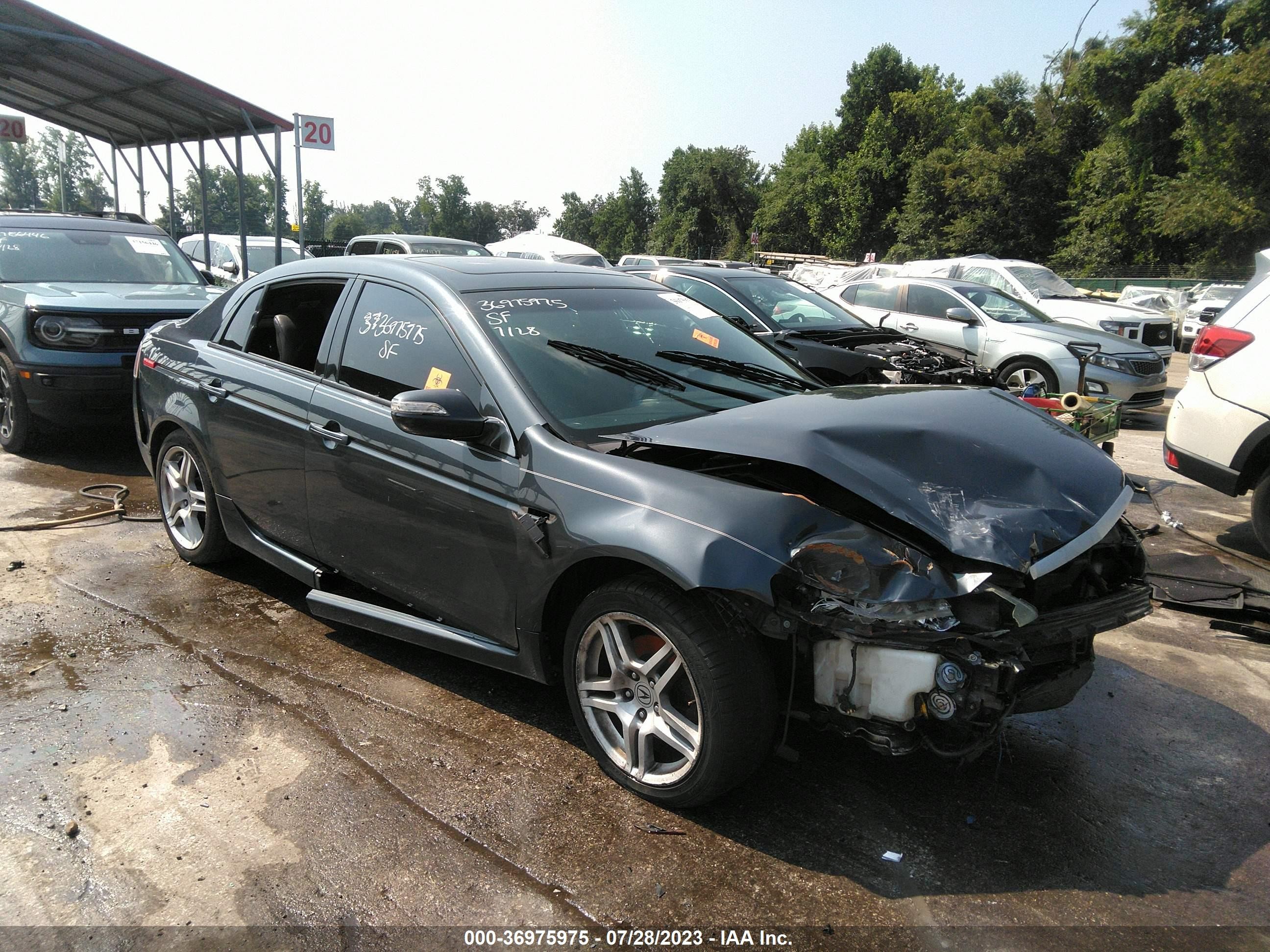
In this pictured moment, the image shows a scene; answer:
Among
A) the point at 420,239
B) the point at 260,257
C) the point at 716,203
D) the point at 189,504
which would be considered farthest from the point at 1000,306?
the point at 716,203

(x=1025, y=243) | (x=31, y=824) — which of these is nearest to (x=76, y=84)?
(x=31, y=824)

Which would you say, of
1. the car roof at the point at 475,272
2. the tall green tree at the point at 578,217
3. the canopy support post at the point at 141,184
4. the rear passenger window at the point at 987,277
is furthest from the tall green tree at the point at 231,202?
the car roof at the point at 475,272

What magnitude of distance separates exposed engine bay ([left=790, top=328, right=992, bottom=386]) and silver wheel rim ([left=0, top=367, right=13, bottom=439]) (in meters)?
6.64

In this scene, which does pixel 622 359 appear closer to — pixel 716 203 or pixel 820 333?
pixel 820 333

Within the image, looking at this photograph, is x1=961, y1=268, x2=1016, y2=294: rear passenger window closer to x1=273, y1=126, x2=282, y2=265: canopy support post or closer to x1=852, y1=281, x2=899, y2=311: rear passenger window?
x1=852, y1=281, x2=899, y2=311: rear passenger window

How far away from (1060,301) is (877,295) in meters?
3.72

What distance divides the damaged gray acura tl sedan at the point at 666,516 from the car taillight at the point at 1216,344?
3125 mm

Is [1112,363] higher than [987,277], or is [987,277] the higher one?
[987,277]

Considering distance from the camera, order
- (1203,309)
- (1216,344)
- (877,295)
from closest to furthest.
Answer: (1216,344) → (877,295) → (1203,309)

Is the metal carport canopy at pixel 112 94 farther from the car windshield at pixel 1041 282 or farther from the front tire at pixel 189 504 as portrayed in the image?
the car windshield at pixel 1041 282

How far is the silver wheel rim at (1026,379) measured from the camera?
10.6 meters

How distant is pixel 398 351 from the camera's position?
378 centimetres

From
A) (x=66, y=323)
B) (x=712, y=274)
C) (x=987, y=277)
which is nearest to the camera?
(x=66, y=323)

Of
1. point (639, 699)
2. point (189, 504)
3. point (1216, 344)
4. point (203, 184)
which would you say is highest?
point (203, 184)
